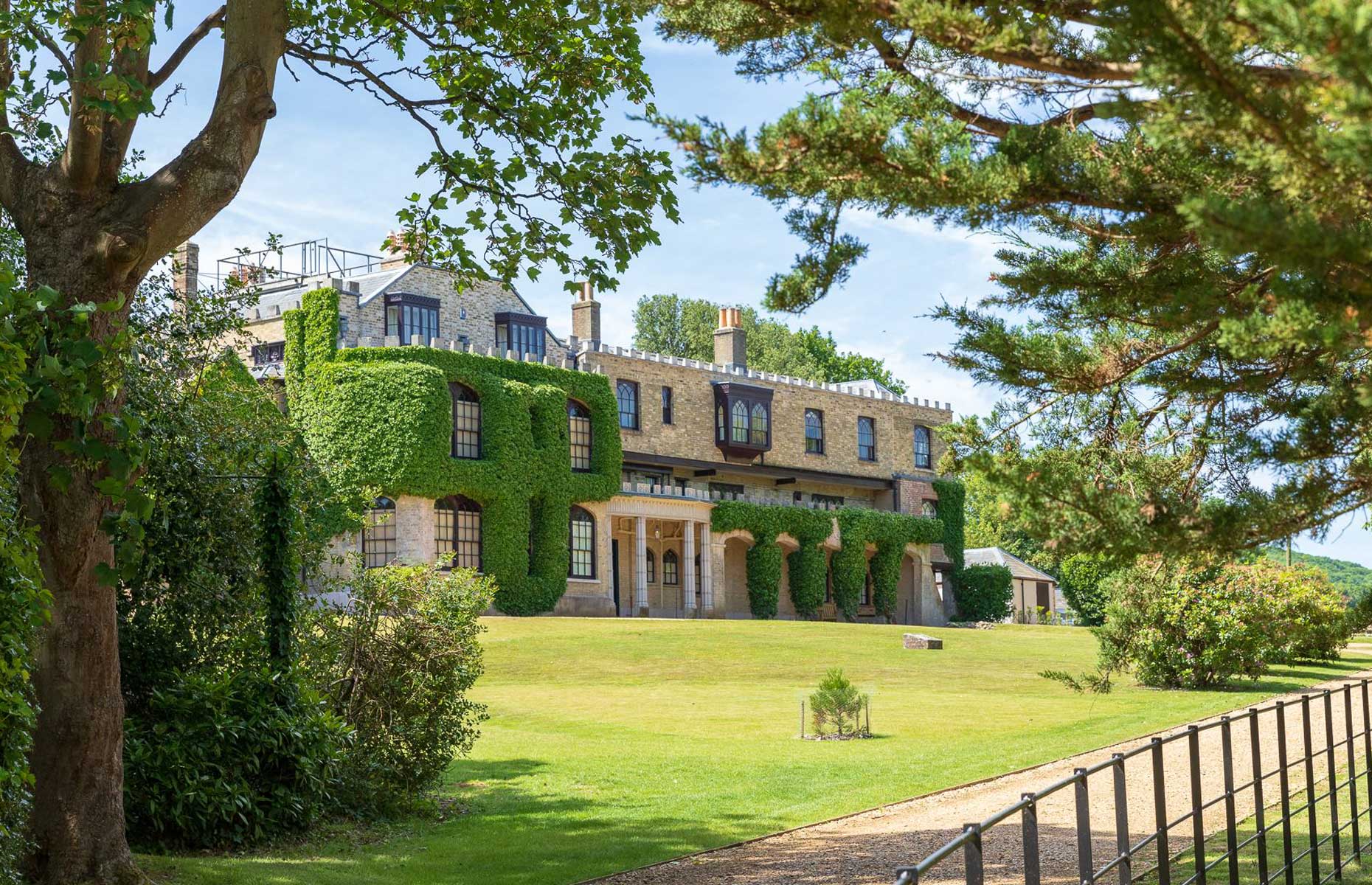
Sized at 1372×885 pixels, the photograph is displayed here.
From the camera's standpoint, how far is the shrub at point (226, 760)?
12.0 m

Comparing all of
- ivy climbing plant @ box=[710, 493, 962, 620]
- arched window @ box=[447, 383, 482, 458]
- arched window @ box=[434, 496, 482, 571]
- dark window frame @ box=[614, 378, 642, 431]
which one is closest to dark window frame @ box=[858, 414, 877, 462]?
ivy climbing plant @ box=[710, 493, 962, 620]

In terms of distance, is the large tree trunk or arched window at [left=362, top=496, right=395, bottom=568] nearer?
the large tree trunk

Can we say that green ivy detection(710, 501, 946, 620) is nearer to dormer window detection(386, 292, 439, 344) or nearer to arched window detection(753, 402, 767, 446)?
arched window detection(753, 402, 767, 446)

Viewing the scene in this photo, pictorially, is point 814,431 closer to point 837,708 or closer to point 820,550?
point 820,550

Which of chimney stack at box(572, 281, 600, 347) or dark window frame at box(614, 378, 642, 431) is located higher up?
chimney stack at box(572, 281, 600, 347)

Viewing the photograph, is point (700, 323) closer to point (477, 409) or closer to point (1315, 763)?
point (477, 409)

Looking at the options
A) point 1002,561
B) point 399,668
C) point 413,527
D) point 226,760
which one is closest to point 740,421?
point 413,527

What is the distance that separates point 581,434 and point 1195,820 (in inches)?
1538

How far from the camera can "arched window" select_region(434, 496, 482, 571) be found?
137 ft

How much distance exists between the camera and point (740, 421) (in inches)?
2125

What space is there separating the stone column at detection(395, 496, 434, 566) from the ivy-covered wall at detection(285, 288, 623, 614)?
0.42m

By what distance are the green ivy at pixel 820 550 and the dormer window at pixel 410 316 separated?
1294 centimetres

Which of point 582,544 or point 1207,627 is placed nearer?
point 1207,627

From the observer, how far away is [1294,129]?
477cm
